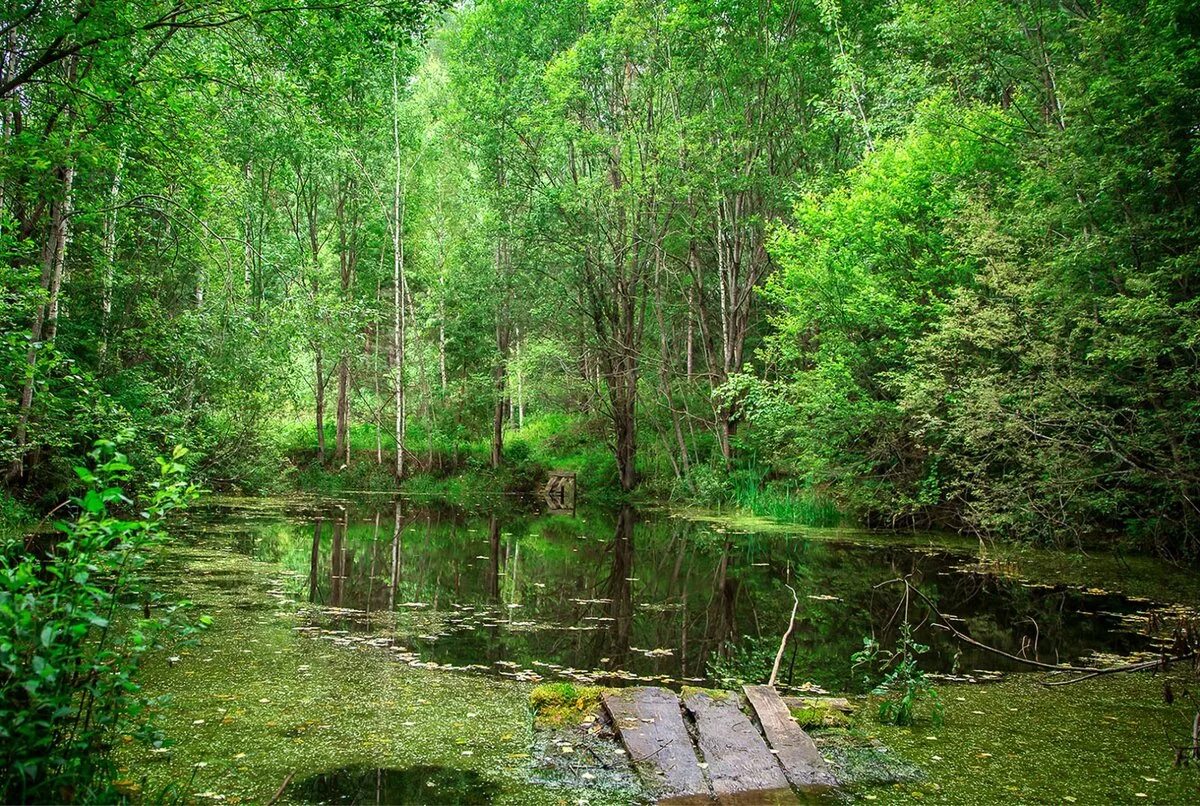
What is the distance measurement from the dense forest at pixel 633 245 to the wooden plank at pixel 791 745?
3759 millimetres

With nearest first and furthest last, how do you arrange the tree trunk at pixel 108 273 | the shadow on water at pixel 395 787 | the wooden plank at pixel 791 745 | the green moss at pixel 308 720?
the shadow on water at pixel 395 787, the green moss at pixel 308 720, the wooden plank at pixel 791 745, the tree trunk at pixel 108 273

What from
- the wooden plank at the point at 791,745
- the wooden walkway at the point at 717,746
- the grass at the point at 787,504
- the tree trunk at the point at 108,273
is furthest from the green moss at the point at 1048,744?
the tree trunk at the point at 108,273

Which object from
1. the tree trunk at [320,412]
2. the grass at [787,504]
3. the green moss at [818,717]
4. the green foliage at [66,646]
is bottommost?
the green moss at [818,717]

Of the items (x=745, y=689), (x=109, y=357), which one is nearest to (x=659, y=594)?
(x=745, y=689)

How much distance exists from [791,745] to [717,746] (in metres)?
0.42

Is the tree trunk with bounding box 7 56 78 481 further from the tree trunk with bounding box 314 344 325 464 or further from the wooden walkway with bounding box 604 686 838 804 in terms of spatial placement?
the tree trunk with bounding box 314 344 325 464

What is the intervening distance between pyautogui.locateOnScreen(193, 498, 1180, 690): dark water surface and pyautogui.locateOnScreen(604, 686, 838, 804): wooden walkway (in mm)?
1218

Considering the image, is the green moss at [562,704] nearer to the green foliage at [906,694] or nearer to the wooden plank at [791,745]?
the wooden plank at [791,745]

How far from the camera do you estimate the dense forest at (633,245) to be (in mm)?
7844

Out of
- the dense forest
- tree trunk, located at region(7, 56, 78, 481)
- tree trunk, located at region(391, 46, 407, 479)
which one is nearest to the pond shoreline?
the dense forest

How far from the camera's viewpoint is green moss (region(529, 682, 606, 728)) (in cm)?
435

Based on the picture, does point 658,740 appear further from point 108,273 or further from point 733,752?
point 108,273

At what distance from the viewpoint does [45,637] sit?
7.22 ft

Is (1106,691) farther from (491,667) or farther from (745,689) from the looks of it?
(491,667)
